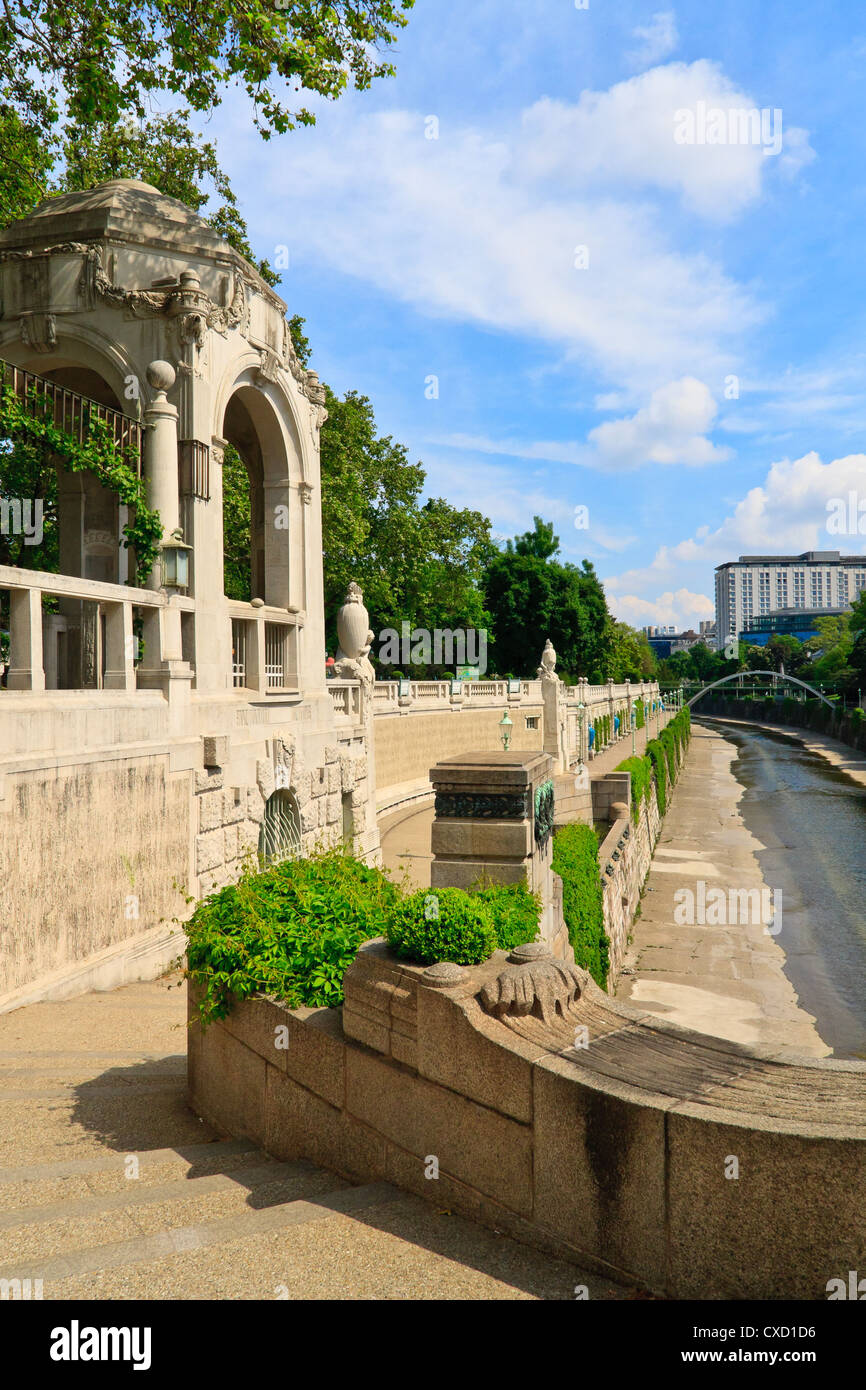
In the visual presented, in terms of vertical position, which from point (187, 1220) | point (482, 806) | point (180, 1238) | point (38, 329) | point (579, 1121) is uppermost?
point (38, 329)

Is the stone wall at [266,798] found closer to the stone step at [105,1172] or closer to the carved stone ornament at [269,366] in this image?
the stone step at [105,1172]

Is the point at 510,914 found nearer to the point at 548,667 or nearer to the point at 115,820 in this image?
the point at 115,820

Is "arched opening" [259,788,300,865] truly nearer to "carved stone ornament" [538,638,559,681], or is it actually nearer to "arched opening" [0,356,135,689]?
"arched opening" [0,356,135,689]

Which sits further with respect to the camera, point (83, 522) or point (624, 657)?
point (624, 657)

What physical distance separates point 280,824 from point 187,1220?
9644 mm

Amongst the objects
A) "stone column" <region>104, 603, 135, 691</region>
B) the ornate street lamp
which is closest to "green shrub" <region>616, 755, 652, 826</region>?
the ornate street lamp

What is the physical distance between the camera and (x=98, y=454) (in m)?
10.3

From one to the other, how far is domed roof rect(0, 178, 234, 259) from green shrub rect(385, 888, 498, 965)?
10105mm

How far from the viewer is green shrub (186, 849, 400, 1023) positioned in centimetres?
553

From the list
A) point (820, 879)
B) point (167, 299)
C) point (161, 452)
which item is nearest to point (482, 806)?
point (161, 452)

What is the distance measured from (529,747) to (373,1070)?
109ft

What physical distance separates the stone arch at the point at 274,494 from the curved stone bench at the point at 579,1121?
10.3 m
